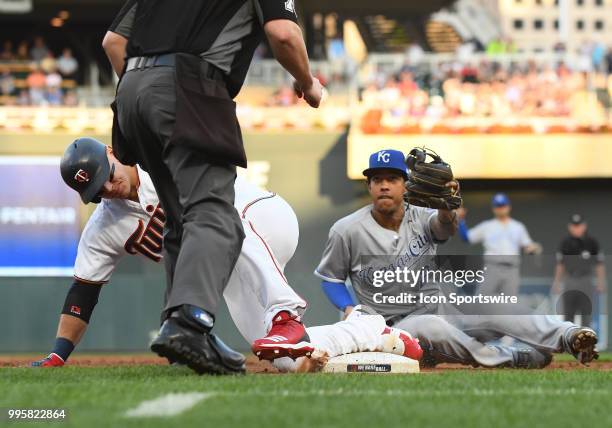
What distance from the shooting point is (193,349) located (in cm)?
456

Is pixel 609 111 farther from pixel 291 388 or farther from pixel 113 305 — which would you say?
pixel 291 388

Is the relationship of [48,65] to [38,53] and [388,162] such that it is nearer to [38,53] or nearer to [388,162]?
[38,53]

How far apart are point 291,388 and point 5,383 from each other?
1.18 m

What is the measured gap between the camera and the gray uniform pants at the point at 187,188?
184 inches

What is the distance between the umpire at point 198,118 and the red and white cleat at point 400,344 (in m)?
1.34

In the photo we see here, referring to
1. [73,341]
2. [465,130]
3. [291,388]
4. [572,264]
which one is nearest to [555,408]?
[291,388]

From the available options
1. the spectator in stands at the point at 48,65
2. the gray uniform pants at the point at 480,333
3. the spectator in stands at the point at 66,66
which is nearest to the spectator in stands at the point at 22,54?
the spectator in stands at the point at 48,65

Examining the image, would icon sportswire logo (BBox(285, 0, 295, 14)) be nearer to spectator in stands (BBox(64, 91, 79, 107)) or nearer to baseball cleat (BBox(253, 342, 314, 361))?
baseball cleat (BBox(253, 342, 314, 361))

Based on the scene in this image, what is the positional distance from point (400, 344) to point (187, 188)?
176cm

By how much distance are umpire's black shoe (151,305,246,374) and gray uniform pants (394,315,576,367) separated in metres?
2.28

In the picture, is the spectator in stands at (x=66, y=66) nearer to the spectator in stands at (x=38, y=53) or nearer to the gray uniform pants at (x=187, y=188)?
the spectator in stands at (x=38, y=53)

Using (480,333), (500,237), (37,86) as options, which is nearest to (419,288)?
(480,333)

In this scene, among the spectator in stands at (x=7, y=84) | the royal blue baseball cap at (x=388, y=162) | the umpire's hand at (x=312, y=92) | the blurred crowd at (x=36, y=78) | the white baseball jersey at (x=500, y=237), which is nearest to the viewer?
the umpire's hand at (x=312, y=92)

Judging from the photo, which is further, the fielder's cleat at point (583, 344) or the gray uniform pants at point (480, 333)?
the gray uniform pants at point (480, 333)
